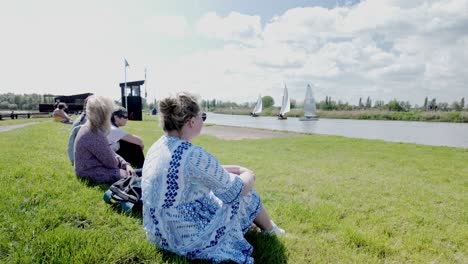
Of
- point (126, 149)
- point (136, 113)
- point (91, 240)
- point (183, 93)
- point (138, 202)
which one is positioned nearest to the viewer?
point (183, 93)

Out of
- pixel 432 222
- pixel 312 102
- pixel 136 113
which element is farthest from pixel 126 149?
pixel 312 102

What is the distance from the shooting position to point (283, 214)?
3.98 m

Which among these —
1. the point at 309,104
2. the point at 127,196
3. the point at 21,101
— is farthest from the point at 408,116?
the point at 21,101

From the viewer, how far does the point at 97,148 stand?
12.5 ft

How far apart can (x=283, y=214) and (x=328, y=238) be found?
31.7 inches

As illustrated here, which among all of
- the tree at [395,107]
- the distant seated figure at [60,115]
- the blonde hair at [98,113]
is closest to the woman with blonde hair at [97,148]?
the blonde hair at [98,113]

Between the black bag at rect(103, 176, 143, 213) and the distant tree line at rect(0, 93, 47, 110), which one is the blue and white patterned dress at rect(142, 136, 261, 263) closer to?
the black bag at rect(103, 176, 143, 213)

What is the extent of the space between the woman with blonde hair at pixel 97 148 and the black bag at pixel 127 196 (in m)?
0.77

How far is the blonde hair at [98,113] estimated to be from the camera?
Result: 381 cm

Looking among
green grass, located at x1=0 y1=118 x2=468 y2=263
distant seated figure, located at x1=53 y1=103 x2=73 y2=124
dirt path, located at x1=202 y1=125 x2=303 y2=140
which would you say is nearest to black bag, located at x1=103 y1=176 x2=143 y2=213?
green grass, located at x1=0 y1=118 x2=468 y2=263

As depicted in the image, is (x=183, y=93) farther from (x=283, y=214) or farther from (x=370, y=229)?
(x=370, y=229)

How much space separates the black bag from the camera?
3.21 m

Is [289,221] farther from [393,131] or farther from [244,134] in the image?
[393,131]

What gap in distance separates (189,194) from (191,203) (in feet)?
0.28
